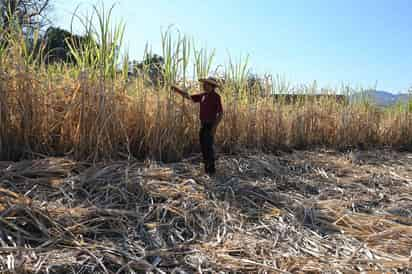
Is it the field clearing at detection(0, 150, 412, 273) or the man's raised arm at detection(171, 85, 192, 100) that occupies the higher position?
the man's raised arm at detection(171, 85, 192, 100)

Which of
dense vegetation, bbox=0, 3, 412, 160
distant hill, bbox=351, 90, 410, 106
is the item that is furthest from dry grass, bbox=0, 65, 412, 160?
distant hill, bbox=351, 90, 410, 106

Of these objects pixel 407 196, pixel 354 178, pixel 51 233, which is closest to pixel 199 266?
pixel 51 233

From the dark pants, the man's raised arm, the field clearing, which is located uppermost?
the man's raised arm

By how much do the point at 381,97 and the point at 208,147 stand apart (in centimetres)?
442

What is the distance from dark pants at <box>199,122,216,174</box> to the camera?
2557 millimetres

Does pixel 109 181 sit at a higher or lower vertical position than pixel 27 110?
lower

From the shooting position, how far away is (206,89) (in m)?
2.67

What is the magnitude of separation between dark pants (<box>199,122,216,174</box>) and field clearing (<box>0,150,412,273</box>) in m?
0.10

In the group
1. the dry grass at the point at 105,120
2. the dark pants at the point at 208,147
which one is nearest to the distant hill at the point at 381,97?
the dry grass at the point at 105,120

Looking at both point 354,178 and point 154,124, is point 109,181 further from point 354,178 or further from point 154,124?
point 354,178

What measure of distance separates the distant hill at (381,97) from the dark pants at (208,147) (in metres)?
3.35

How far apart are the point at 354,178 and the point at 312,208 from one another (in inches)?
46.3

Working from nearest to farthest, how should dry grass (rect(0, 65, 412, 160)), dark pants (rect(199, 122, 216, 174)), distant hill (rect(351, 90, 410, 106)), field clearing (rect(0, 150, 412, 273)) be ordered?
Result: field clearing (rect(0, 150, 412, 273)) < dry grass (rect(0, 65, 412, 160)) < dark pants (rect(199, 122, 216, 174)) < distant hill (rect(351, 90, 410, 106))

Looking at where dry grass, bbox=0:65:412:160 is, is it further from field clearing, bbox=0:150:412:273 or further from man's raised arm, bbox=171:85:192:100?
field clearing, bbox=0:150:412:273
